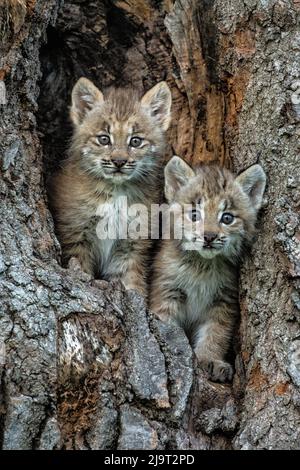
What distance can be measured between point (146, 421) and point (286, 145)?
2.11m

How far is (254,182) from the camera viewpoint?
582 centimetres

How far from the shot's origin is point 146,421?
4.82 meters

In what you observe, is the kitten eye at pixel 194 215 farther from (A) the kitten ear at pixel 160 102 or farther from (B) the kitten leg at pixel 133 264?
(A) the kitten ear at pixel 160 102

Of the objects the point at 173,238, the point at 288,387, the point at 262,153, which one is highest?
the point at 262,153

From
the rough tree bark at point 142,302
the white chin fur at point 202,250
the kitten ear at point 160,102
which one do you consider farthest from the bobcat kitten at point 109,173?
the white chin fur at point 202,250

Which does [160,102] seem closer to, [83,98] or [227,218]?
[83,98]

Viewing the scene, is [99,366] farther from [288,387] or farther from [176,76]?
[176,76]

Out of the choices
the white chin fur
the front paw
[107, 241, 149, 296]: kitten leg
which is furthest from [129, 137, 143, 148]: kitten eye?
the front paw

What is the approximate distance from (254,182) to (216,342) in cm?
132

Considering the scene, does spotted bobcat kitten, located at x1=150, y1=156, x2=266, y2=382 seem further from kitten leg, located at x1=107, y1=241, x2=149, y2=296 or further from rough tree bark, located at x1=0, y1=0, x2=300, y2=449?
rough tree bark, located at x1=0, y1=0, x2=300, y2=449

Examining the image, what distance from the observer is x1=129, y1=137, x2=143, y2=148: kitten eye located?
266 inches

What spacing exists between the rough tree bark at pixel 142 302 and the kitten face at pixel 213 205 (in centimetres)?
20

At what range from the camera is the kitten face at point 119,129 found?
6.54 m

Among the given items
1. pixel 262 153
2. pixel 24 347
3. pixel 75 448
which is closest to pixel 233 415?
pixel 75 448
